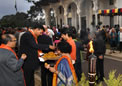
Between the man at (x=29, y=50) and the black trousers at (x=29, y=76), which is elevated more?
the man at (x=29, y=50)

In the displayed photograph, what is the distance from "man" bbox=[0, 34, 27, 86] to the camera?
8.89 feet

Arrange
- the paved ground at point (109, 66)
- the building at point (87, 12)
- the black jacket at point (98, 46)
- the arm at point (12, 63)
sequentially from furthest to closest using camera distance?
the building at point (87, 12) → the paved ground at point (109, 66) → the black jacket at point (98, 46) → the arm at point (12, 63)

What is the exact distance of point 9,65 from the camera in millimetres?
2715

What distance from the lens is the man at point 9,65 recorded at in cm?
271

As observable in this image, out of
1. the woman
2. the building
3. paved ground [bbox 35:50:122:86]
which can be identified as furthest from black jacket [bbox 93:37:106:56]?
the building

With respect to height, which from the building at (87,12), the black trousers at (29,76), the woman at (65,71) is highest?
the building at (87,12)

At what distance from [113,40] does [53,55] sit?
7.69 meters

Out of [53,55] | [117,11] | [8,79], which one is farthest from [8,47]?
[117,11]

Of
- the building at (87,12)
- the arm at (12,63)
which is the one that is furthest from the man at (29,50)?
the building at (87,12)

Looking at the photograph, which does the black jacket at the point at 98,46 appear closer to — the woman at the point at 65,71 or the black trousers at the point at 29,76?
the black trousers at the point at 29,76

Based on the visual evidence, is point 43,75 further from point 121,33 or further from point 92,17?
point 92,17

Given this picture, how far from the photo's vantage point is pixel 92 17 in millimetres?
26078

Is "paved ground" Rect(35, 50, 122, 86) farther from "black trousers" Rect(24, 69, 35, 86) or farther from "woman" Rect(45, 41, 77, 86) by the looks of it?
"woman" Rect(45, 41, 77, 86)

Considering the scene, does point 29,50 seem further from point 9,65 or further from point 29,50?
point 9,65
